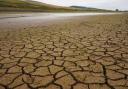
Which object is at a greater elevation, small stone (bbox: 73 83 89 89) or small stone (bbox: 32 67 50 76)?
small stone (bbox: 73 83 89 89)

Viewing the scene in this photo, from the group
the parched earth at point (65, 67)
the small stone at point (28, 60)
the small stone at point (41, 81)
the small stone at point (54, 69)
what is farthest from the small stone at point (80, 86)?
the small stone at point (28, 60)

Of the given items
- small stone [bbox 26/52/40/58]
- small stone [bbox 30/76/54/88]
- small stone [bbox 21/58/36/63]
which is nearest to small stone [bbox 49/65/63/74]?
small stone [bbox 30/76/54/88]

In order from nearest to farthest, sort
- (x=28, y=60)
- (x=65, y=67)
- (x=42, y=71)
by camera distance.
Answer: (x=42, y=71) < (x=65, y=67) < (x=28, y=60)

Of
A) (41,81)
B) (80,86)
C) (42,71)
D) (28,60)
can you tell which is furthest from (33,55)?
(80,86)

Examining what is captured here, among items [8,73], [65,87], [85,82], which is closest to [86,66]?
[85,82]

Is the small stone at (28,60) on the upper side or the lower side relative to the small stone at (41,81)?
lower

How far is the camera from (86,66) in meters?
2.39

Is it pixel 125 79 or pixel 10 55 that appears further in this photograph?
pixel 10 55

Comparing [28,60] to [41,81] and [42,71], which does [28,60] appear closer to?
[42,71]

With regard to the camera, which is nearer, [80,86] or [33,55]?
[80,86]

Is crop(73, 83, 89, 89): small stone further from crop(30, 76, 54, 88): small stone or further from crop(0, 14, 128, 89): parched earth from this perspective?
crop(30, 76, 54, 88): small stone

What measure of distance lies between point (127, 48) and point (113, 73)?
1.25m

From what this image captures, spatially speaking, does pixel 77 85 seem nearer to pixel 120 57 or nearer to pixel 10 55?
pixel 120 57

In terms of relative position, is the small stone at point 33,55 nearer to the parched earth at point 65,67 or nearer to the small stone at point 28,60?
the parched earth at point 65,67
